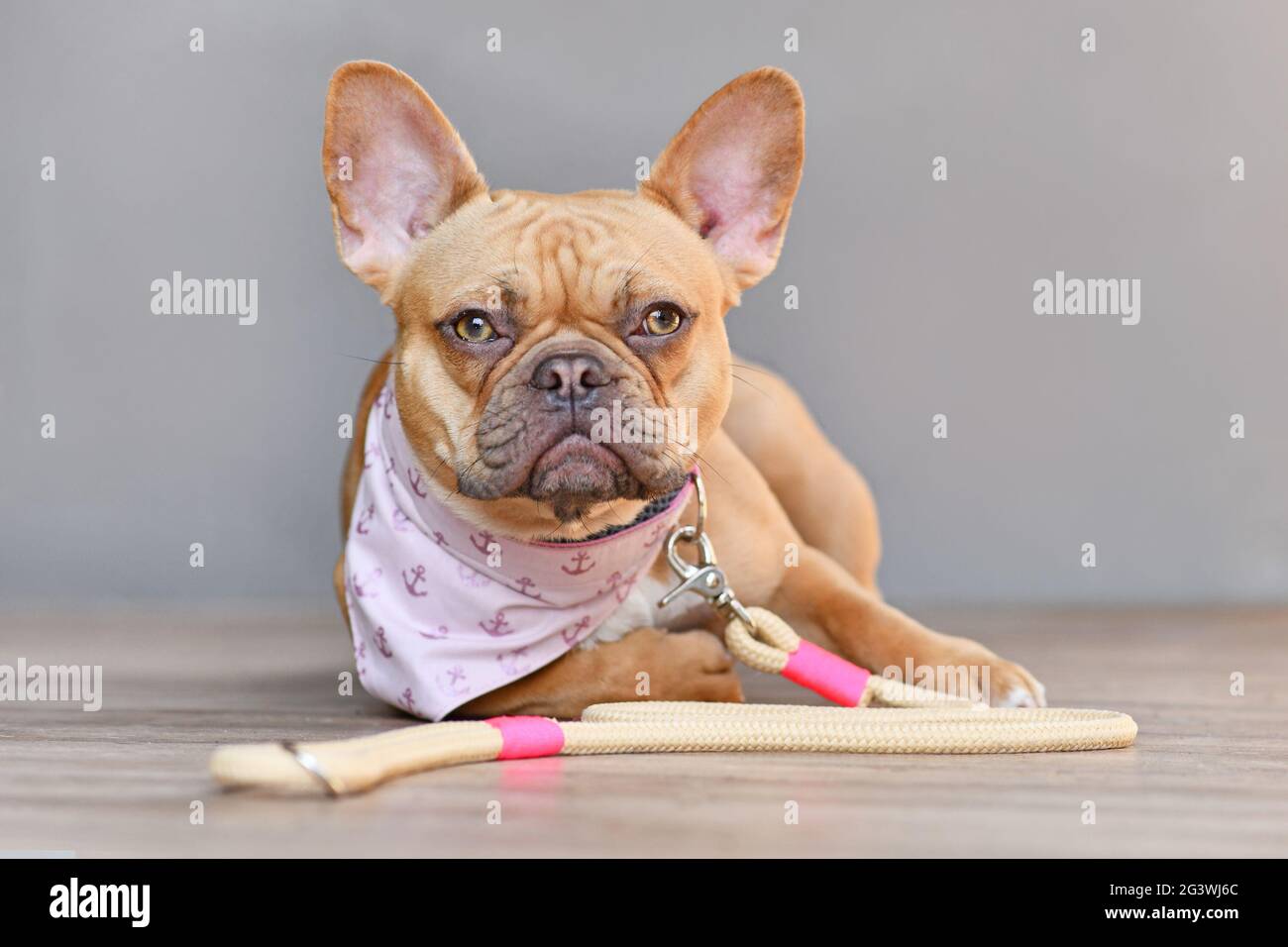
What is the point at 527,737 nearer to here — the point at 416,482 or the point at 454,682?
the point at 454,682

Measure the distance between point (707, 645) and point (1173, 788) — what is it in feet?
3.24

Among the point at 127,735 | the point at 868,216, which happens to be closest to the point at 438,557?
the point at 127,735

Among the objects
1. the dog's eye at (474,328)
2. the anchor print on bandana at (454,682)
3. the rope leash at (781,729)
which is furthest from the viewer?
the anchor print on bandana at (454,682)

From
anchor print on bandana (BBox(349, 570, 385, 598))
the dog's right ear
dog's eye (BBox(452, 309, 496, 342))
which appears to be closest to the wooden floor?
anchor print on bandana (BBox(349, 570, 385, 598))

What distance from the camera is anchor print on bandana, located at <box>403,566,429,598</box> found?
2.80 metres

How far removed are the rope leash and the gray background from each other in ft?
11.0

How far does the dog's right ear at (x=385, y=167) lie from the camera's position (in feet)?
9.06

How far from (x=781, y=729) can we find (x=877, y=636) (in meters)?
0.71

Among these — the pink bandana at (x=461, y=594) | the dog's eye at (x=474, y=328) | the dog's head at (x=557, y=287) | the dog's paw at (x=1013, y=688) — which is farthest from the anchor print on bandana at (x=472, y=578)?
the dog's paw at (x=1013, y=688)

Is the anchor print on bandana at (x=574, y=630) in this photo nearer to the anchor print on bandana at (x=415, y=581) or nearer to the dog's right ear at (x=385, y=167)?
the anchor print on bandana at (x=415, y=581)

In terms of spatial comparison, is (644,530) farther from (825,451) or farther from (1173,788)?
(825,451)

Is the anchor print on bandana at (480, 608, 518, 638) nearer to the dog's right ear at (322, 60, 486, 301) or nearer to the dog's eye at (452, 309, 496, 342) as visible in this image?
the dog's eye at (452, 309, 496, 342)

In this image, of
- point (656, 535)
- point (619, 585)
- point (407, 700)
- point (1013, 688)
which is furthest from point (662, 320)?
point (1013, 688)
